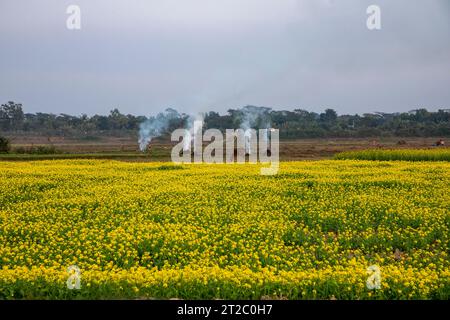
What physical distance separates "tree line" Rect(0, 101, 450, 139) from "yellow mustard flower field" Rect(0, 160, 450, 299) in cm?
6396

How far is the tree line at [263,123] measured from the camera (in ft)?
284

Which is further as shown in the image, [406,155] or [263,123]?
[263,123]

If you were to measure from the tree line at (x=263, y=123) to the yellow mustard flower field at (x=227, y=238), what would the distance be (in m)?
64.0

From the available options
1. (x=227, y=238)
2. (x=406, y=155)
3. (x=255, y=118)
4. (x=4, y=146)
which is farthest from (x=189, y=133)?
(x=227, y=238)

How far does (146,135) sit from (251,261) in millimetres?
57327

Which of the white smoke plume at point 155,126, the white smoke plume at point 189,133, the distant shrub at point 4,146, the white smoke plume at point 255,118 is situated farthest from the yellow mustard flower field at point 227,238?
the white smoke plume at point 255,118

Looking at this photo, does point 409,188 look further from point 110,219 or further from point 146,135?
point 146,135

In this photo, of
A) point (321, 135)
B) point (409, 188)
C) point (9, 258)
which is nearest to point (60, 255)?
point (9, 258)

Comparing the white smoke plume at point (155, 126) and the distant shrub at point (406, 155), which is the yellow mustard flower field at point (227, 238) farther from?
the white smoke plume at point (155, 126)

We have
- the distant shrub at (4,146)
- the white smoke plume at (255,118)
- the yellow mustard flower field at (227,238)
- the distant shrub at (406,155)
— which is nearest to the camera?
the yellow mustard flower field at (227,238)

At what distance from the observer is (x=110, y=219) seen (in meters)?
13.4

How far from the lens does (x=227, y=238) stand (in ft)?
37.8

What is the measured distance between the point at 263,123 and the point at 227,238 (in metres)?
79.0

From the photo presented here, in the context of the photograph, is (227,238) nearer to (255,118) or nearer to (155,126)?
(155,126)
